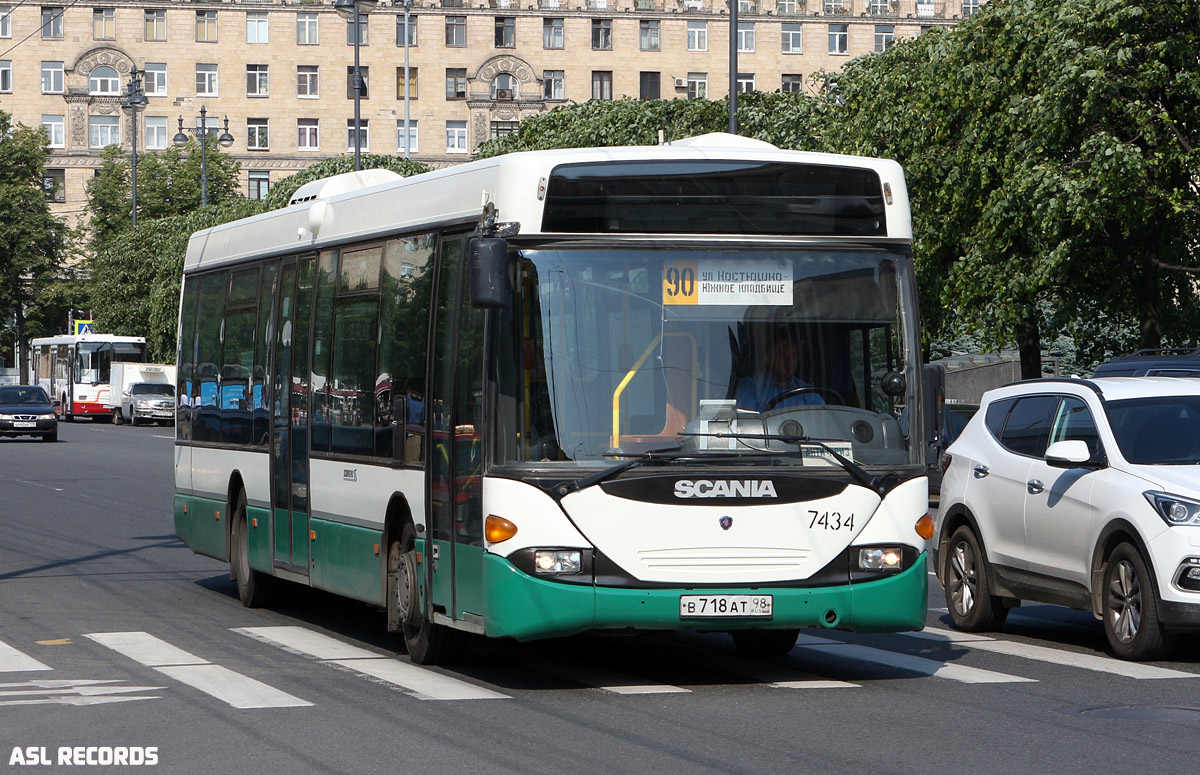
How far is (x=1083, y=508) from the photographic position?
11359 millimetres

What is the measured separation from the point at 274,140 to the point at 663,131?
45040 millimetres

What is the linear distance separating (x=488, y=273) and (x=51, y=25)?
99307mm

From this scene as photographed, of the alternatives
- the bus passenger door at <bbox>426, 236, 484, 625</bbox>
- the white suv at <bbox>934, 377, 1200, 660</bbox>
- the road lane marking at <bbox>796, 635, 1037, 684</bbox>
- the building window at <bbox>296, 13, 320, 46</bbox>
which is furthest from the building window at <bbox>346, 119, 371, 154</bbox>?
the bus passenger door at <bbox>426, 236, 484, 625</bbox>

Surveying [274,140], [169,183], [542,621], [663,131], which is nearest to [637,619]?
[542,621]

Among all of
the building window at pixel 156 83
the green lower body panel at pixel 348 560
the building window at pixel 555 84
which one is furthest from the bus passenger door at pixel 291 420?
the building window at pixel 156 83

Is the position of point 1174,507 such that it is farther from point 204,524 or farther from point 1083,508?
point 204,524

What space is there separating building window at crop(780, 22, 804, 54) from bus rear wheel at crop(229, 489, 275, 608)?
95.3 meters

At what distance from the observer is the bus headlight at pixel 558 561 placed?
9.23 m

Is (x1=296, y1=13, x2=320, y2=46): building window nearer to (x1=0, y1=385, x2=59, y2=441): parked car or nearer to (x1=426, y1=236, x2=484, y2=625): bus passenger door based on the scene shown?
(x1=0, y1=385, x2=59, y2=441): parked car

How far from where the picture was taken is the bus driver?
949 centimetres

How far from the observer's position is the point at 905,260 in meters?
9.99

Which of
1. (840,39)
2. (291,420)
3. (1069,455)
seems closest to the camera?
(1069,455)

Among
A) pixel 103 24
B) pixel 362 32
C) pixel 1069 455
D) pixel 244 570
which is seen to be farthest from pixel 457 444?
pixel 103 24
